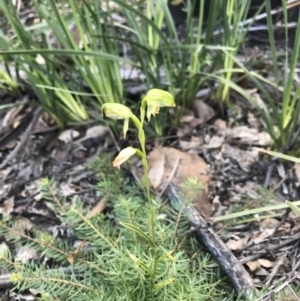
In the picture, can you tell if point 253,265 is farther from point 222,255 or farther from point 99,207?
point 99,207

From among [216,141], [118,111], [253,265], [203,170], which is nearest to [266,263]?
[253,265]

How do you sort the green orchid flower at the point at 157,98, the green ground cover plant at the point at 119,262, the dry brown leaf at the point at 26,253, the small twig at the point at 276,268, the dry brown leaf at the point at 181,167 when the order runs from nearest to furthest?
the green orchid flower at the point at 157,98 → the green ground cover plant at the point at 119,262 → the small twig at the point at 276,268 → the dry brown leaf at the point at 26,253 → the dry brown leaf at the point at 181,167

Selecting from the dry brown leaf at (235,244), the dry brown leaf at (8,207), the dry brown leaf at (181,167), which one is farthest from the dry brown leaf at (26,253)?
the dry brown leaf at (235,244)

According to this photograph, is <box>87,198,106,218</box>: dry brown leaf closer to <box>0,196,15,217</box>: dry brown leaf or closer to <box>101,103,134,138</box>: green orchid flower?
<box>0,196,15,217</box>: dry brown leaf

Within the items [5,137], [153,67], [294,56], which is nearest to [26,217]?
[5,137]

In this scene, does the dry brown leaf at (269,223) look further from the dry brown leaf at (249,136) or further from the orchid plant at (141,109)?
the orchid plant at (141,109)
